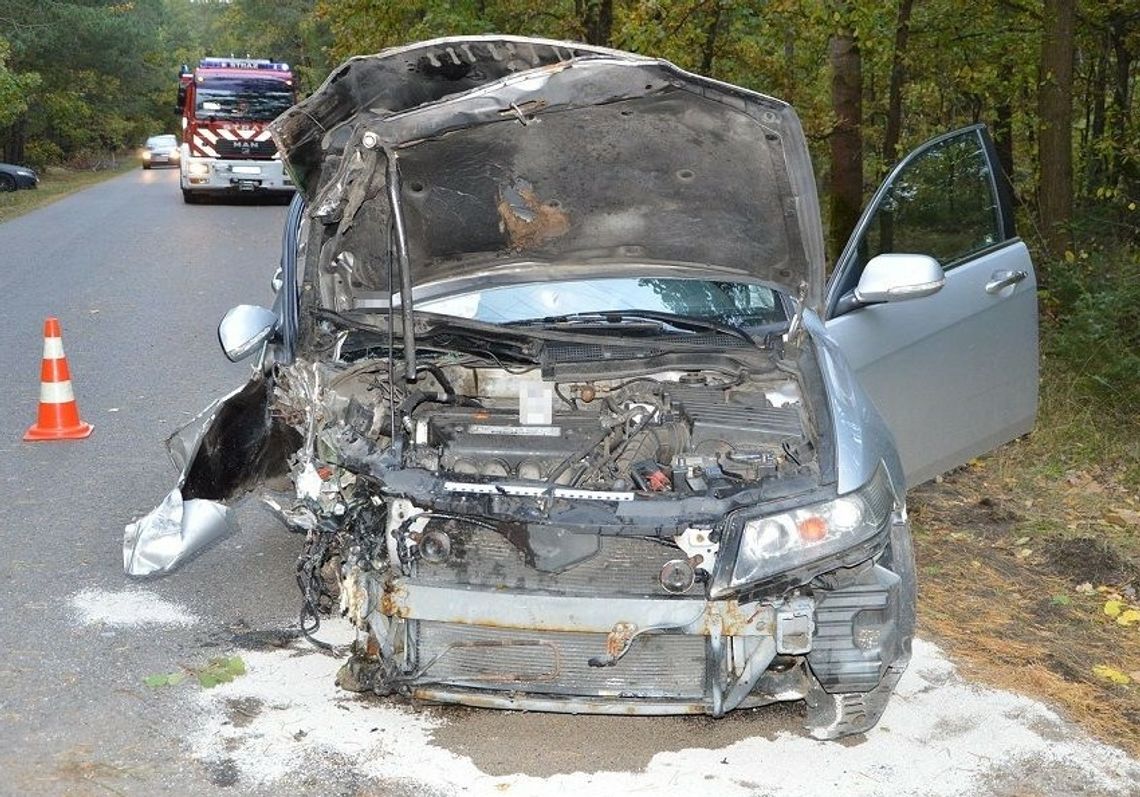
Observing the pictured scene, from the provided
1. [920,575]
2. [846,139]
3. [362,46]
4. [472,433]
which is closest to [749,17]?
[846,139]

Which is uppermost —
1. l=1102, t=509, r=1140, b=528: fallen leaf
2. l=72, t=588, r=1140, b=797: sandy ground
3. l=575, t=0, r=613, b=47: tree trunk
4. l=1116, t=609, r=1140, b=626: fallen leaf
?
l=575, t=0, r=613, b=47: tree trunk

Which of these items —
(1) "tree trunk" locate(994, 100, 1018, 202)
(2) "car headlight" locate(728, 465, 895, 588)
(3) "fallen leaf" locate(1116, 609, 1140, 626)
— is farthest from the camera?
(1) "tree trunk" locate(994, 100, 1018, 202)

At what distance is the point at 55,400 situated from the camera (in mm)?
7797

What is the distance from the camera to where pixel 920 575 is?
5.93 m

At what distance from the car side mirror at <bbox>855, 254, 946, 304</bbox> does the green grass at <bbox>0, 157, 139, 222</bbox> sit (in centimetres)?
2126

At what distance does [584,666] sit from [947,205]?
3429 millimetres

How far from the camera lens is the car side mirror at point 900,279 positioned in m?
5.11

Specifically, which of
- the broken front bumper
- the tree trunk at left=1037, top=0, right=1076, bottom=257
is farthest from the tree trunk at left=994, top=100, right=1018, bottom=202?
the broken front bumper

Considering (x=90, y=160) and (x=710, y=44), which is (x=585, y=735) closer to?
(x=710, y=44)

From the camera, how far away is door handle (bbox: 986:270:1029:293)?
6012 millimetres

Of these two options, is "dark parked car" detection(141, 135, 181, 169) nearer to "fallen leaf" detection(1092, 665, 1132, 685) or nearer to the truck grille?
the truck grille

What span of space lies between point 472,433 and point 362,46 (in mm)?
16941

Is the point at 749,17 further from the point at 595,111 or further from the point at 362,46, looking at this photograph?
the point at 595,111

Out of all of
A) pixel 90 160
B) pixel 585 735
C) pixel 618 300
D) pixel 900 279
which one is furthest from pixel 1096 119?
pixel 90 160
